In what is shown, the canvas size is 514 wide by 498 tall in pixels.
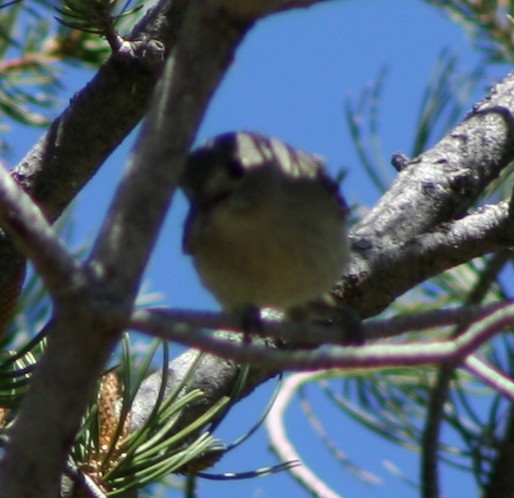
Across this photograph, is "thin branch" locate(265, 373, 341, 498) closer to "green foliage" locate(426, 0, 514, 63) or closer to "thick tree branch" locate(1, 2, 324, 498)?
"thick tree branch" locate(1, 2, 324, 498)

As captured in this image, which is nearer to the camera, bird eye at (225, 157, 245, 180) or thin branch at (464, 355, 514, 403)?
thin branch at (464, 355, 514, 403)

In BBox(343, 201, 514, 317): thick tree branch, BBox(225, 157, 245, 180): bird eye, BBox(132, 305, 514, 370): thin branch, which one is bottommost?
BBox(132, 305, 514, 370): thin branch

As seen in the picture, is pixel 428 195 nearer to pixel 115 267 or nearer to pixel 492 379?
pixel 492 379

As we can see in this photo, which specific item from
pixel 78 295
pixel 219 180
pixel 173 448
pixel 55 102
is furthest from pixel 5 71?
pixel 78 295

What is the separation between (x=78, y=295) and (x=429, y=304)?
156cm

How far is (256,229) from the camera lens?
1643mm

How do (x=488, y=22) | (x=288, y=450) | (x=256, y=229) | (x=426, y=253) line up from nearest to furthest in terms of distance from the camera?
(x=288, y=450), (x=426, y=253), (x=256, y=229), (x=488, y=22)

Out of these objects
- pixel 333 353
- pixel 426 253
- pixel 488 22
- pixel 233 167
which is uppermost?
pixel 488 22

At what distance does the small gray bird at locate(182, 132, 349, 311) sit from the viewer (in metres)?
1.62

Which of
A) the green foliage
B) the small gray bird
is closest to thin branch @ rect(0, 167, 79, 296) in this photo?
the small gray bird

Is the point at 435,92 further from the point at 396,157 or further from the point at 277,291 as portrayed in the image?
the point at 277,291

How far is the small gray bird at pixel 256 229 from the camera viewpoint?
1616mm

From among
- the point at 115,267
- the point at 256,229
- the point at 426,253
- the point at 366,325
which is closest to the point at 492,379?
the point at 366,325

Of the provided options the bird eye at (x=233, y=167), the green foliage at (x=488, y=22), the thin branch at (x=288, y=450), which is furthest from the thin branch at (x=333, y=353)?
the green foliage at (x=488, y=22)
